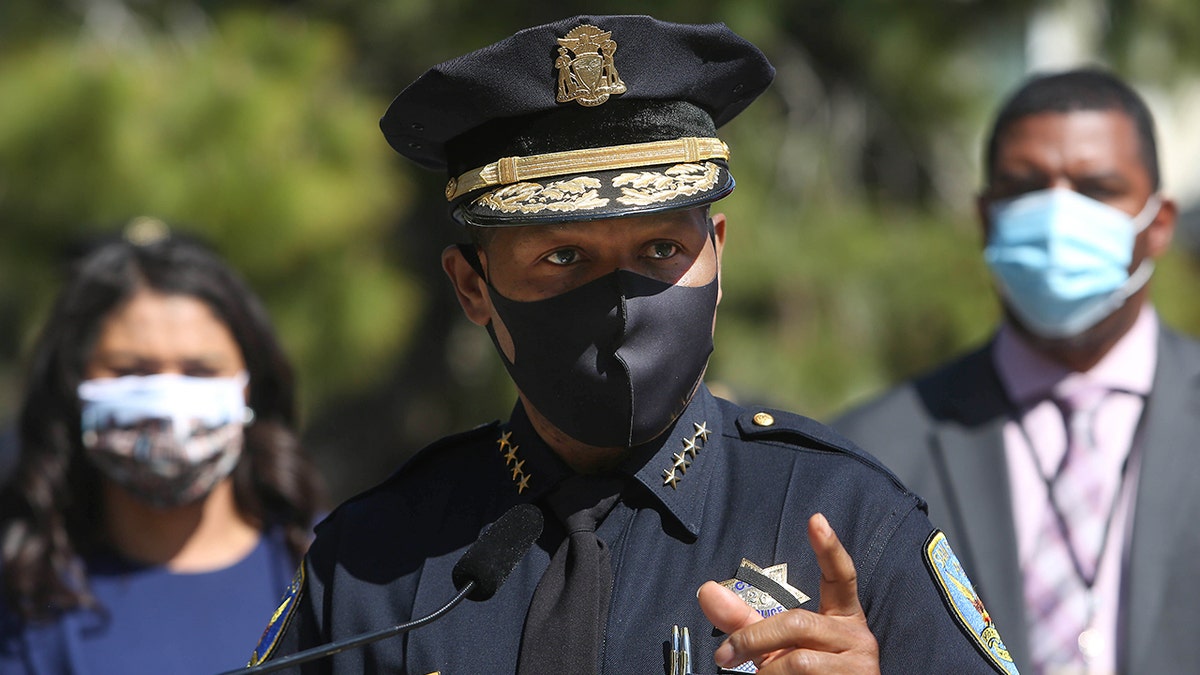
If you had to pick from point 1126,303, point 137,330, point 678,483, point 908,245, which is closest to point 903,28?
point 908,245

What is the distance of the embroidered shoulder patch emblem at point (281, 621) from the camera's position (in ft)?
7.01

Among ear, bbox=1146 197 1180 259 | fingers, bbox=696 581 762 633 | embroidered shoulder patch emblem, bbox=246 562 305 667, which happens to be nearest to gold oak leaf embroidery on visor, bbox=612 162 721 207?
fingers, bbox=696 581 762 633

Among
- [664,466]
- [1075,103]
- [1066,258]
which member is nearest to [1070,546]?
[1066,258]

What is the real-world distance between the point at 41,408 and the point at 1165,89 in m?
4.27

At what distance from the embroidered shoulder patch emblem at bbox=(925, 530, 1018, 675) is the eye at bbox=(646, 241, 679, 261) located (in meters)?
0.50

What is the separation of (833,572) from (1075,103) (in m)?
2.50

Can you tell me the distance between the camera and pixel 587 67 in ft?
6.65

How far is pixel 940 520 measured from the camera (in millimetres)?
3578

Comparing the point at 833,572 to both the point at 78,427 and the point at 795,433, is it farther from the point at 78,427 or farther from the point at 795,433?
the point at 78,427

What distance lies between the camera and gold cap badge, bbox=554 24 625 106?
2.02m

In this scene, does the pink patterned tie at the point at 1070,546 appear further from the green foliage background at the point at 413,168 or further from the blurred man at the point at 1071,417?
the green foliage background at the point at 413,168

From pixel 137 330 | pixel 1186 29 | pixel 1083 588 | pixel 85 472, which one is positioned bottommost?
pixel 1083 588

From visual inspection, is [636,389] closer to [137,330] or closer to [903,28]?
[137,330]

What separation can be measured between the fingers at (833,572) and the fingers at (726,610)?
8 cm
